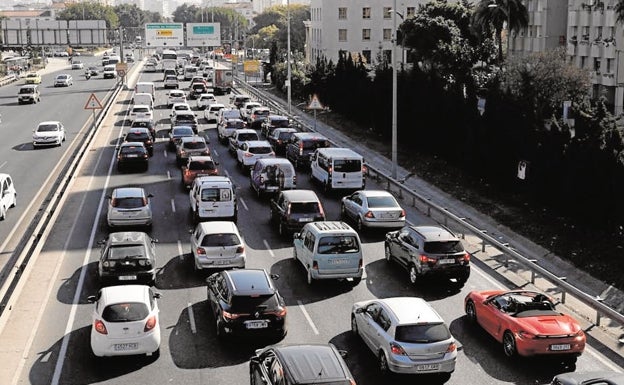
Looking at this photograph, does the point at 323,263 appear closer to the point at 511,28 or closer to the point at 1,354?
the point at 1,354

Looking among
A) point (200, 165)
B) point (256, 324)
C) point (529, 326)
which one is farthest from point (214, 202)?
point (529, 326)

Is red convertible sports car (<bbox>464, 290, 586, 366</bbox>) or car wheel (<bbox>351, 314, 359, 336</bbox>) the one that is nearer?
red convertible sports car (<bbox>464, 290, 586, 366</bbox>)

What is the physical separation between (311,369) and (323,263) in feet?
30.6

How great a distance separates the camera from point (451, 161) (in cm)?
4319

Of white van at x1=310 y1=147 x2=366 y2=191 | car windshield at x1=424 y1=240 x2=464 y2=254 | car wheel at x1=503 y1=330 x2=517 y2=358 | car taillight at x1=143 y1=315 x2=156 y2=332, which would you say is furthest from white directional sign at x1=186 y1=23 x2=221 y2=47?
car wheel at x1=503 y1=330 x2=517 y2=358

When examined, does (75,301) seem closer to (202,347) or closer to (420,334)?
(202,347)

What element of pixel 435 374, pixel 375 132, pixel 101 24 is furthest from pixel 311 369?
pixel 101 24

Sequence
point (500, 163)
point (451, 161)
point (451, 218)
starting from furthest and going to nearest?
1. point (451, 161)
2. point (500, 163)
3. point (451, 218)

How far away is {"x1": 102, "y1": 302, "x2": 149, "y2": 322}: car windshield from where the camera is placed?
17.6 meters

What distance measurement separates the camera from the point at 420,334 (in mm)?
16750

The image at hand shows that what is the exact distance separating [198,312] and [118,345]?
3.92 meters

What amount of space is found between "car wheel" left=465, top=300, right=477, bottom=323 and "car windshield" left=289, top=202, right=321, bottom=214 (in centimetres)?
914

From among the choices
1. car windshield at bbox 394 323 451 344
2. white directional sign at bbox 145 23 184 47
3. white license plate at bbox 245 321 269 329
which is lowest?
white license plate at bbox 245 321 269 329

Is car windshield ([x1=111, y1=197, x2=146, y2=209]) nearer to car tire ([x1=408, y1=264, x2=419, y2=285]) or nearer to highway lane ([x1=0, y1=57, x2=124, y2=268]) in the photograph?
highway lane ([x1=0, y1=57, x2=124, y2=268])
